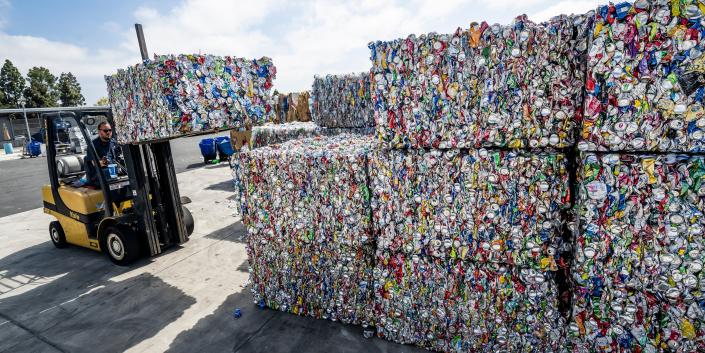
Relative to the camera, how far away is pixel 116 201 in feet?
19.1

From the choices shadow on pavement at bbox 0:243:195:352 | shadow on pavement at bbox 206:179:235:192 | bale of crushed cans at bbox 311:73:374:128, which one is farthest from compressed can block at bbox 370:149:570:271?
shadow on pavement at bbox 206:179:235:192

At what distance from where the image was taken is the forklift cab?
18.1 feet

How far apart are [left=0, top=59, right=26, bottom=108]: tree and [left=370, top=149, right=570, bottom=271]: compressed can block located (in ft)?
186

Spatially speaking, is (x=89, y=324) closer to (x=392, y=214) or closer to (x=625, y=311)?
(x=392, y=214)

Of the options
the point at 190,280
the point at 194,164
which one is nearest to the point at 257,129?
the point at 190,280

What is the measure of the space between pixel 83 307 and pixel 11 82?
5529 centimetres

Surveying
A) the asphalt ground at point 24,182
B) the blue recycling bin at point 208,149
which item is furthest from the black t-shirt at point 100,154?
the blue recycling bin at point 208,149

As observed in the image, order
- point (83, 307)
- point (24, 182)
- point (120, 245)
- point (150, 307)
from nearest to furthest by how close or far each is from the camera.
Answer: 1. point (150, 307)
2. point (83, 307)
3. point (120, 245)
4. point (24, 182)

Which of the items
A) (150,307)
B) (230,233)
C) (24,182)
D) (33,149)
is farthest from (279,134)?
(33,149)

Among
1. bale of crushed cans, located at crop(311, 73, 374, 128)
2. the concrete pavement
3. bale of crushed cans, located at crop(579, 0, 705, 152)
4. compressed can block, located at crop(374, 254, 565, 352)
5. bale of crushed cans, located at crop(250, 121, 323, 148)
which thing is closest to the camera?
bale of crushed cans, located at crop(579, 0, 705, 152)

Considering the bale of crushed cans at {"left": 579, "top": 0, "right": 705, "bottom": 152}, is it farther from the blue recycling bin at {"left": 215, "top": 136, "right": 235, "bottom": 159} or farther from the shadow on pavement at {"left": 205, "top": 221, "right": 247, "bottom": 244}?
the blue recycling bin at {"left": 215, "top": 136, "right": 235, "bottom": 159}

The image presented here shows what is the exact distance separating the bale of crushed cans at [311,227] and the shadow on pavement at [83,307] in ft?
4.53

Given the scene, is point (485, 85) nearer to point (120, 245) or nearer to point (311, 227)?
point (311, 227)

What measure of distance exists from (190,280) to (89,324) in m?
1.21
